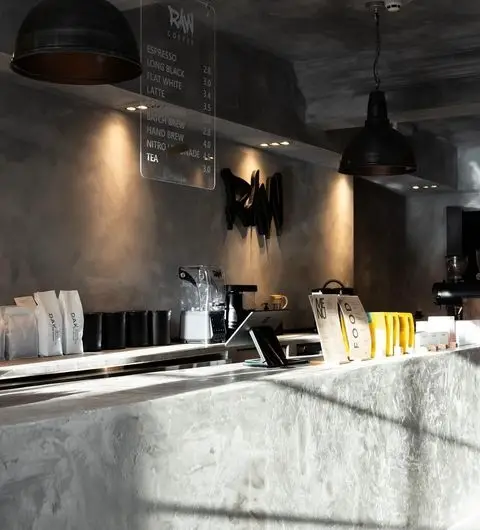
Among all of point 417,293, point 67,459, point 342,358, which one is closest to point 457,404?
point 342,358

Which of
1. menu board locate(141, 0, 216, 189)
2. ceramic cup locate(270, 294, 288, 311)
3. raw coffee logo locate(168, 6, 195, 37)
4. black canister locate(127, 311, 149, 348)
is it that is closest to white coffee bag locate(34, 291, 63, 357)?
black canister locate(127, 311, 149, 348)

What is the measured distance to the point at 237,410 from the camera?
2471mm

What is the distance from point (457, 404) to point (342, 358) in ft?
3.05

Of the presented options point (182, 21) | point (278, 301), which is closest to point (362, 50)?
point (278, 301)

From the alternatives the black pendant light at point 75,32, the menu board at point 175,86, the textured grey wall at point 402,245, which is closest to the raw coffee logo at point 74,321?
the menu board at point 175,86

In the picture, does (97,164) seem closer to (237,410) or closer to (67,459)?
(237,410)

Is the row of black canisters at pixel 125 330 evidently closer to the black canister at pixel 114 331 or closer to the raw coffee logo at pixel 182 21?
the black canister at pixel 114 331

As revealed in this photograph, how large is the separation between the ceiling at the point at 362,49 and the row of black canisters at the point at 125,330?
5.48 ft

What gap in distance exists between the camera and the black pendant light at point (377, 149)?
4.53m

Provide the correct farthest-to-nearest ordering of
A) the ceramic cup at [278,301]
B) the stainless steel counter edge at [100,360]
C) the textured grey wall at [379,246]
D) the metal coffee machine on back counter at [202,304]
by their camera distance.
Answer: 1. the textured grey wall at [379,246]
2. the ceramic cup at [278,301]
3. the metal coffee machine on back counter at [202,304]
4. the stainless steel counter edge at [100,360]

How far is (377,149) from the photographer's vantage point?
4.53 metres

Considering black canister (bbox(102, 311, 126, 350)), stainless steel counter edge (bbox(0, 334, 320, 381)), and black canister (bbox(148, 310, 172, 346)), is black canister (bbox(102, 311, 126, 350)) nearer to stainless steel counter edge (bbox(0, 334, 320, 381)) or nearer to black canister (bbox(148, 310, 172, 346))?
stainless steel counter edge (bbox(0, 334, 320, 381))

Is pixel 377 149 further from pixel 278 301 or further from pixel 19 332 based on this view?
pixel 278 301

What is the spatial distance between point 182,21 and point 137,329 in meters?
1.72
